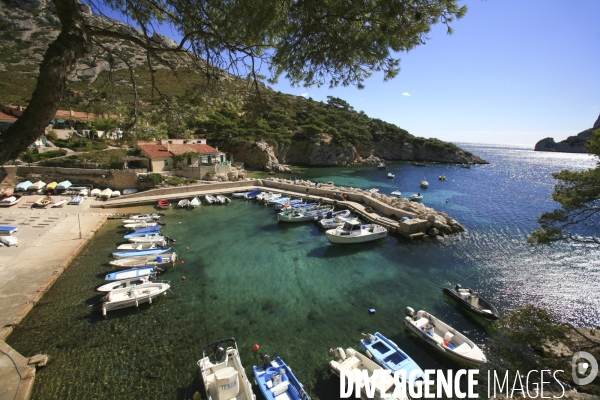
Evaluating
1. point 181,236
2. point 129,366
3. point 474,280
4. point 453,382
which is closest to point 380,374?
point 453,382

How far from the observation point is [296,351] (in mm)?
10102

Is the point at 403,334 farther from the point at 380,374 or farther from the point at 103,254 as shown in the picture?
the point at 103,254

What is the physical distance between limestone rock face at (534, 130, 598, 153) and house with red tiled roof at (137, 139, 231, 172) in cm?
14493

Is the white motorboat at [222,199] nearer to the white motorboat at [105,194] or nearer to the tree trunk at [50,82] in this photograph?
the white motorboat at [105,194]

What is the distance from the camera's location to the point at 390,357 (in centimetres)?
944

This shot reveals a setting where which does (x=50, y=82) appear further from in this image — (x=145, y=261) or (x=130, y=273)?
(x=145, y=261)

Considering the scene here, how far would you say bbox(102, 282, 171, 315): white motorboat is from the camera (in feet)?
39.3

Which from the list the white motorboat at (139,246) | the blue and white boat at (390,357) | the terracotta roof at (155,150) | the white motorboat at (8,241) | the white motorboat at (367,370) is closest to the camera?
the white motorboat at (367,370)

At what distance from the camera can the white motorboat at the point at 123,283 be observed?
13000 millimetres

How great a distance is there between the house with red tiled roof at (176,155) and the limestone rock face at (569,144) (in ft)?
475

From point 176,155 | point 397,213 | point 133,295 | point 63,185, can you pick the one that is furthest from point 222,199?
point 397,213

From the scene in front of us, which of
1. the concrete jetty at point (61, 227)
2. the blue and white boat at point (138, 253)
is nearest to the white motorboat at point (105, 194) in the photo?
the concrete jetty at point (61, 227)

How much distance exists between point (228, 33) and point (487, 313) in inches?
571

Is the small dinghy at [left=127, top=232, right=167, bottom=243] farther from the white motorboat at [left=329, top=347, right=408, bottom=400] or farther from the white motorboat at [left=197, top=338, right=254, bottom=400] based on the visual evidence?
the white motorboat at [left=329, top=347, right=408, bottom=400]
